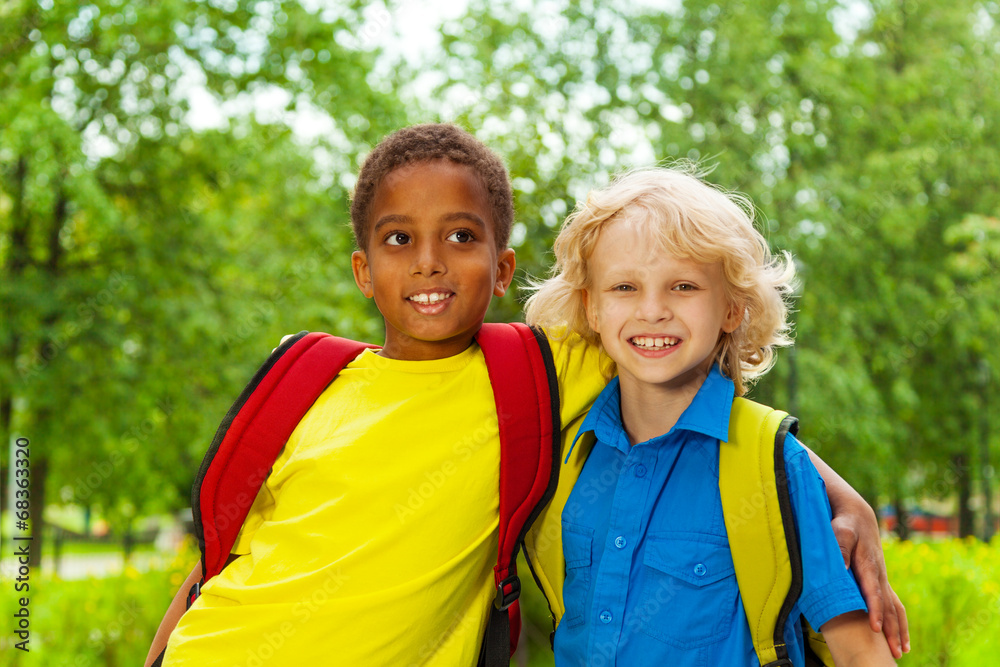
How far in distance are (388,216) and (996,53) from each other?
13.8 metres

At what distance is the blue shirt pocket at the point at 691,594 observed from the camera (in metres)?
1.66

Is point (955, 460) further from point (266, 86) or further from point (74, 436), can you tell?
point (74, 436)

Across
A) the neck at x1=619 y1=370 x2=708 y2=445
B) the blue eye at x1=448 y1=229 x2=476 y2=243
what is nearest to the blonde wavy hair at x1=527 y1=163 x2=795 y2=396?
the neck at x1=619 y1=370 x2=708 y2=445

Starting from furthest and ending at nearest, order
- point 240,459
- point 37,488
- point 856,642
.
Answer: point 37,488
point 240,459
point 856,642

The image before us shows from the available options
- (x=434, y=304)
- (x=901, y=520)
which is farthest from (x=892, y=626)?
(x=901, y=520)

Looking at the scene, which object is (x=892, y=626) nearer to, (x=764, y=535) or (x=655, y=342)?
(x=764, y=535)

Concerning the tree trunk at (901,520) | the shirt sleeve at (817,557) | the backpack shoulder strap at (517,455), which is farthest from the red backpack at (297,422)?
the tree trunk at (901,520)

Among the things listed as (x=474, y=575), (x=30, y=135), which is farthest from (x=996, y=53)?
(x=474, y=575)

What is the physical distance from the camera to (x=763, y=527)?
1590 millimetres

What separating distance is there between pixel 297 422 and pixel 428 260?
494mm

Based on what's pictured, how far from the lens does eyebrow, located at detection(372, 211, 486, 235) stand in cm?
194

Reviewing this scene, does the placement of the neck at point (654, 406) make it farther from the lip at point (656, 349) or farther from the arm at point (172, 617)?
the arm at point (172, 617)

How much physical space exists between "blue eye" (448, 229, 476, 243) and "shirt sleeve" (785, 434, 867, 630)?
0.89 m

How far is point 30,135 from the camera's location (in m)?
6.44
